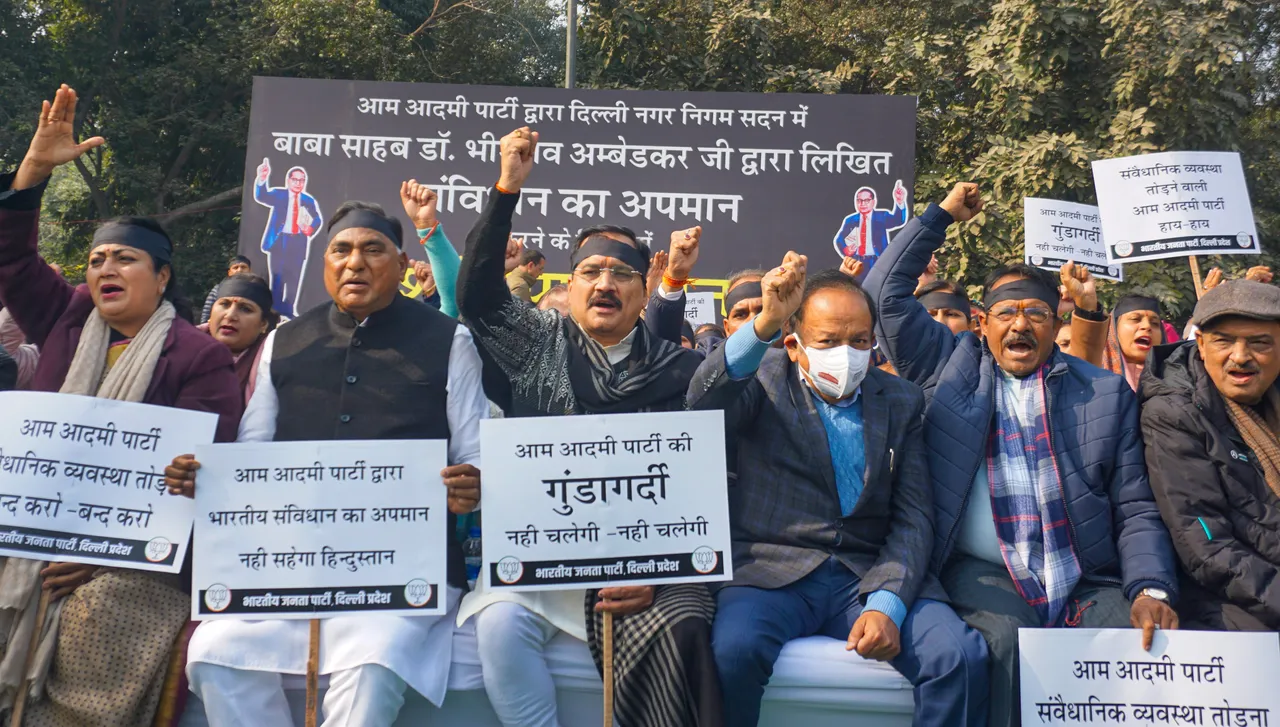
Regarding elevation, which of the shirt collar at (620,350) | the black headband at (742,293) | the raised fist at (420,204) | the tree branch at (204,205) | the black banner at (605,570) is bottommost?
the black banner at (605,570)

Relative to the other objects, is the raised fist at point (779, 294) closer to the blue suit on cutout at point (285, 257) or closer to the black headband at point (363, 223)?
the black headband at point (363, 223)

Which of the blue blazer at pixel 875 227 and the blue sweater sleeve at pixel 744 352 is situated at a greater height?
the blue blazer at pixel 875 227

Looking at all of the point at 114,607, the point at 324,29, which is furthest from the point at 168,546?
the point at 324,29

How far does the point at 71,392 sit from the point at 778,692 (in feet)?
7.82

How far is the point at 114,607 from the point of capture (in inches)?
123

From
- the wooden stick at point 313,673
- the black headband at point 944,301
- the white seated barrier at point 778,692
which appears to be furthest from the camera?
the black headband at point 944,301

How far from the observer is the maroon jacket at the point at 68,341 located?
344 cm

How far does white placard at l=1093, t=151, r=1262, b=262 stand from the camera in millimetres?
5469

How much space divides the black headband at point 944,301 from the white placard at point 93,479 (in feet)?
11.5

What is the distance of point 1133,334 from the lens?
505cm

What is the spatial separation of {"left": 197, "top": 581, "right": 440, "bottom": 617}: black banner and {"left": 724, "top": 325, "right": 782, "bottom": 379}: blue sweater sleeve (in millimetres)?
1093

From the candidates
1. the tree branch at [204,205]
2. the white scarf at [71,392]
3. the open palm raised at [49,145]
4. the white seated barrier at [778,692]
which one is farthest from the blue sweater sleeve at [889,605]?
the tree branch at [204,205]

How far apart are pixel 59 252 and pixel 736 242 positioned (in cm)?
1262

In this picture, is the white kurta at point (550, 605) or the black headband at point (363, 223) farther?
the black headband at point (363, 223)
